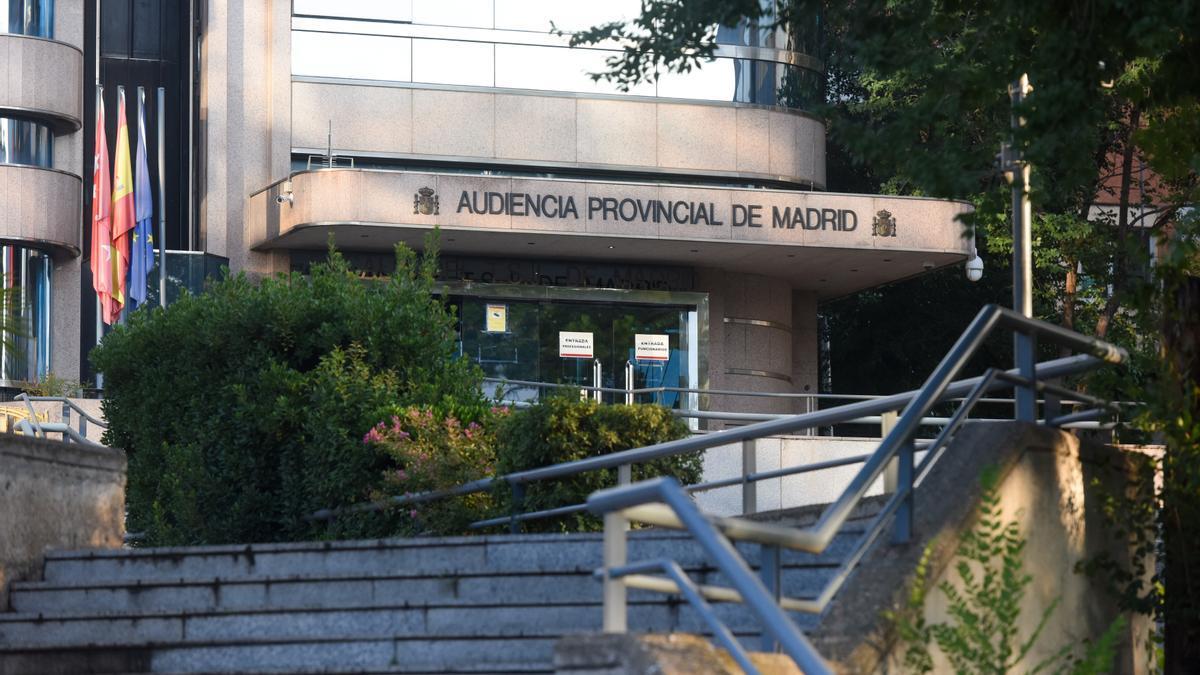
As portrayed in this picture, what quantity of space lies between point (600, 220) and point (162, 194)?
747cm

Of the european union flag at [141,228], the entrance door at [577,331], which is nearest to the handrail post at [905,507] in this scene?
the european union flag at [141,228]

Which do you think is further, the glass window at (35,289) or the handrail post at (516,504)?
the glass window at (35,289)

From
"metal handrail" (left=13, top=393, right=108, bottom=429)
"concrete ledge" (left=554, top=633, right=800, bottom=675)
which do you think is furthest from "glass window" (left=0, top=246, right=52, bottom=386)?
"concrete ledge" (left=554, top=633, right=800, bottom=675)

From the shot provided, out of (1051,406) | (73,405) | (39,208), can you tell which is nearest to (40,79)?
(39,208)

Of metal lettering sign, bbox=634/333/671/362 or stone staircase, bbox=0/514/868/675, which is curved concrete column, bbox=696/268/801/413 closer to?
metal lettering sign, bbox=634/333/671/362

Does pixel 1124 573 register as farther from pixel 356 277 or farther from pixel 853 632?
pixel 356 277

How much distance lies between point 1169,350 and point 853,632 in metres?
3.15

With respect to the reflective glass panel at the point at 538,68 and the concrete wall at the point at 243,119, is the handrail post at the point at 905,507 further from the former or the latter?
the concrete wall at the point at 243,119

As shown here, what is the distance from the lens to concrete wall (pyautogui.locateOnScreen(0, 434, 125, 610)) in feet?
31.2

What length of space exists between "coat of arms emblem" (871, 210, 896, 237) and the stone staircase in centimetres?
2190

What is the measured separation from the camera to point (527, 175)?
30922mm

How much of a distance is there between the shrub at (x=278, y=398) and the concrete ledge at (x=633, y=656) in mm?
6971

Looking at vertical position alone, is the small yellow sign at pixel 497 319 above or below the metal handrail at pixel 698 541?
above

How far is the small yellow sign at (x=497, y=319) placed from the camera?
102 ft
